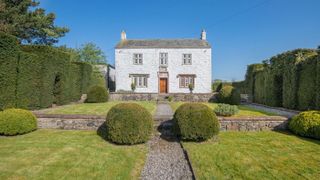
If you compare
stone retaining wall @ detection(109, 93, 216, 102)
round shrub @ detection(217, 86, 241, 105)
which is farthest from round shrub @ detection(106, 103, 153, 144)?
stone retaining wall @ detection(109, 93, 216, 102)

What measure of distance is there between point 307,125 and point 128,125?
258 inches

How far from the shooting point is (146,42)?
3041 centimetres

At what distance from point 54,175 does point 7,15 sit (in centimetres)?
2463

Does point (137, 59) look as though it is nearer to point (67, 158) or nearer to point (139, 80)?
point (139, 80)

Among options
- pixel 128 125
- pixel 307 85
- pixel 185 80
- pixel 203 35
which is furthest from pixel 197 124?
pixel 203 35

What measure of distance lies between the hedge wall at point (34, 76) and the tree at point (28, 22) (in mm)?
8878

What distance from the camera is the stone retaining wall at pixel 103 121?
944 cm

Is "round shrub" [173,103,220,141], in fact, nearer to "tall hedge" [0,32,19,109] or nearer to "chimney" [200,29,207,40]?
"tall hedge" [0,32,19,109]

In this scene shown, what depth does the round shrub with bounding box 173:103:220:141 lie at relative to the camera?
7652mm

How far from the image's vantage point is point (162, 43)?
2994 centimetres

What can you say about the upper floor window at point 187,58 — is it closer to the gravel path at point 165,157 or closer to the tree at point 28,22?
the tree at point 28,22

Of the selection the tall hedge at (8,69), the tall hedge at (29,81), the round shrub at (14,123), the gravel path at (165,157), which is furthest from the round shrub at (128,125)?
the tall hedge at (29,81)

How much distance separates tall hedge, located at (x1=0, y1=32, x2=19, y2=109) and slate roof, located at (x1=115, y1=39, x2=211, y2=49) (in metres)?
18.3

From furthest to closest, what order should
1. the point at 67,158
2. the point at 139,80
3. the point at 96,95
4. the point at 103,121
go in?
the point at 139,80
the point at 96,95
the point at 103,121
the point at 67,158
